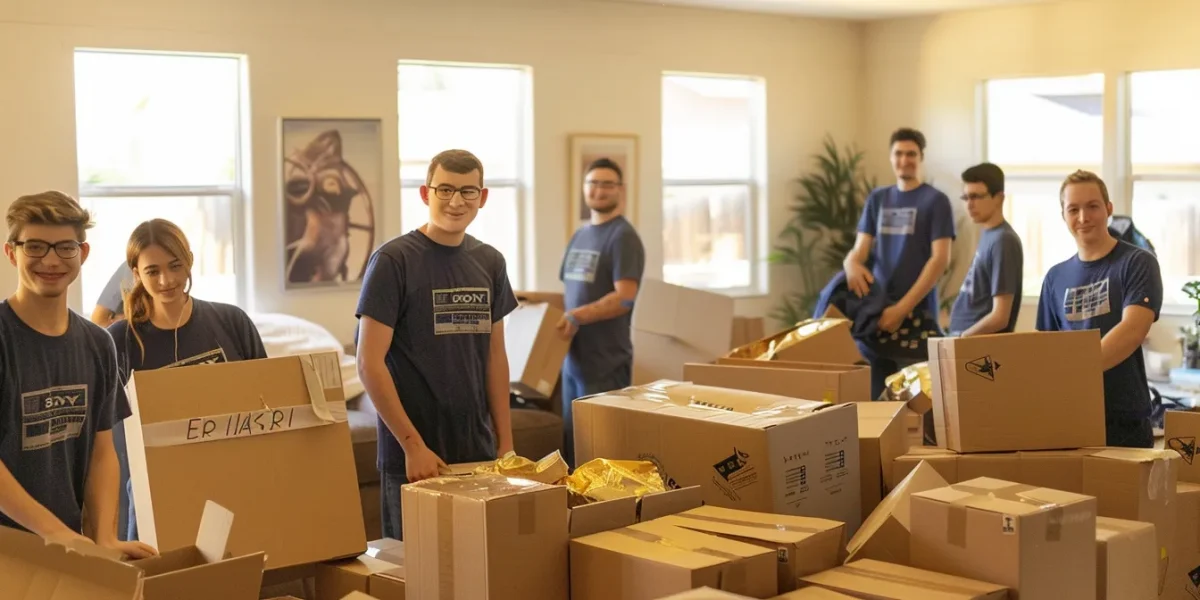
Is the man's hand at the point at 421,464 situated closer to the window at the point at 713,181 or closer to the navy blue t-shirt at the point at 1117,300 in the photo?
the navy blue t-shirt at the point at 1117,300

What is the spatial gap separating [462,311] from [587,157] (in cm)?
402

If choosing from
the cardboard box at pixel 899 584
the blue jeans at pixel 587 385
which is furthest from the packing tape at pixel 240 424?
the blue jeans at pixel 587 385

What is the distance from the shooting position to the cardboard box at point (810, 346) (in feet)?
12.3

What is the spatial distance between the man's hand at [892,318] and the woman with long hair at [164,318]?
9.51 ft

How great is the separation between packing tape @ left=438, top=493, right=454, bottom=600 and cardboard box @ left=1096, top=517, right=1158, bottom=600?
1.24 meters

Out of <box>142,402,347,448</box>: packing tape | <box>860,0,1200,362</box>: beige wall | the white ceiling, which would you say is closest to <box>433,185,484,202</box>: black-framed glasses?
<box>142,402,347,448</box>: packing tape

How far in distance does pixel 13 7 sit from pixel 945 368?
13.9 feet

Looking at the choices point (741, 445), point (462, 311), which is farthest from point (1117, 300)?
point (462, 311)

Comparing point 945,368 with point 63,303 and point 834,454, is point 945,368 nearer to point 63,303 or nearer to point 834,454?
point 834,454

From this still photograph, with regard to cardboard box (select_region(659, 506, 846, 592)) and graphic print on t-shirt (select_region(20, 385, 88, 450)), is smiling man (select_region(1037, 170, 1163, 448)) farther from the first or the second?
graphic print on t-shirt (select_region(20, 385, 88, 450))

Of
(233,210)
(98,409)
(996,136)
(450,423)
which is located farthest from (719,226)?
(98,409)

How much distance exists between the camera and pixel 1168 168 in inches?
279

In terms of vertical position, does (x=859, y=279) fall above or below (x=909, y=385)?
above

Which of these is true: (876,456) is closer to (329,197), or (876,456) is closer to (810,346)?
(810,346)
